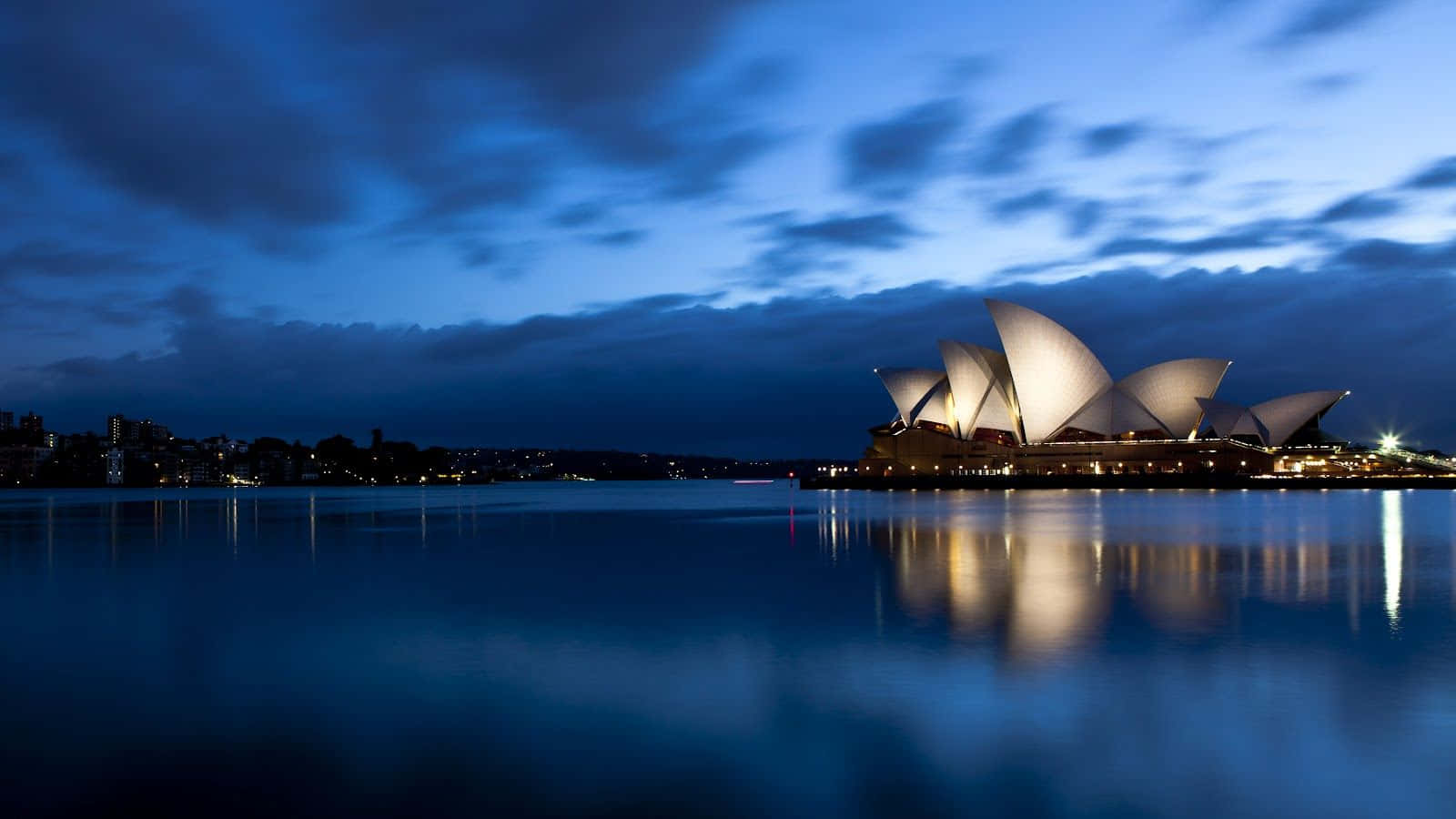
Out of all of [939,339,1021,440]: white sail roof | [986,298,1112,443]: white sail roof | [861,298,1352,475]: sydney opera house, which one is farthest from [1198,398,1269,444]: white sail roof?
[939,339,1021,440]: white sail roof

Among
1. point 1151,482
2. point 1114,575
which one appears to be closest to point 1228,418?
point 1151,482

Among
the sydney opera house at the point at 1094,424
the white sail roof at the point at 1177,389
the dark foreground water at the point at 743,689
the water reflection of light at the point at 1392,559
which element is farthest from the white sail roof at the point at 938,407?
the dark foreground water at the point at 743,689

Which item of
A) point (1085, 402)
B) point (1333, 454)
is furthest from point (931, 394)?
point (1333, 454)

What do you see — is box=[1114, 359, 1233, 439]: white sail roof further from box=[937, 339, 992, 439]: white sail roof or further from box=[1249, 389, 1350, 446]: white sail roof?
box=[937, 339, 992, 439]: white sail roof

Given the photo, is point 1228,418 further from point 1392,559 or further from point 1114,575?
point 1114,575

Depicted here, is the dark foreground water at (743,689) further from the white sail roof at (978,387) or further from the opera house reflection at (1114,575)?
the white sail roof at (978,387)
